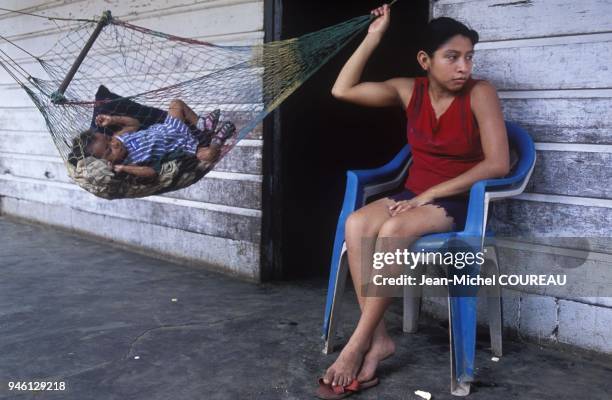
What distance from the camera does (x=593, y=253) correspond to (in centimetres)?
251

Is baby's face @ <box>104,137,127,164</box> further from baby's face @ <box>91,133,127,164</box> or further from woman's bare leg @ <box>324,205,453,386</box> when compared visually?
woman's bare leg @ <box>324,205,453,386</box>

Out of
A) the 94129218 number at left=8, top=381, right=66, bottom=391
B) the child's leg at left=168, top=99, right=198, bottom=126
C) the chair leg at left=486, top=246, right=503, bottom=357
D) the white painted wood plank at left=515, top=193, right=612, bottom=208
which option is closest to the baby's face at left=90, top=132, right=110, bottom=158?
the child's leg at left=168, top=99, right=198, bottom=126

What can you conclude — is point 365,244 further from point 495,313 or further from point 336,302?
point 495,313

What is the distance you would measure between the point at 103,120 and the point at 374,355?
1551mm

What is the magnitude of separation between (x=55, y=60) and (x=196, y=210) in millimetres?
1994

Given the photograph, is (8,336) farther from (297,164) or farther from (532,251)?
(532,251)

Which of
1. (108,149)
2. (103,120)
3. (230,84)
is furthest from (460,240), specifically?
(103,120)

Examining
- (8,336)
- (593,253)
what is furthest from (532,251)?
(8,336)

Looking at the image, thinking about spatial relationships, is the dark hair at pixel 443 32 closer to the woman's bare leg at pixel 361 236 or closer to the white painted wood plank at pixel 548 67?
the white painted wood plank at pixel 548 67

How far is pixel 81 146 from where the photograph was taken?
283cm

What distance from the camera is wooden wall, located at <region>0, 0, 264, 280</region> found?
3717mm

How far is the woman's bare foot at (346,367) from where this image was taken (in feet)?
7.24

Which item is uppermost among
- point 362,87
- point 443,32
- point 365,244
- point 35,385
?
point 443,32

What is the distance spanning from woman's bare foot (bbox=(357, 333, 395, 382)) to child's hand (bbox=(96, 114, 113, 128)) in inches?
58.4
